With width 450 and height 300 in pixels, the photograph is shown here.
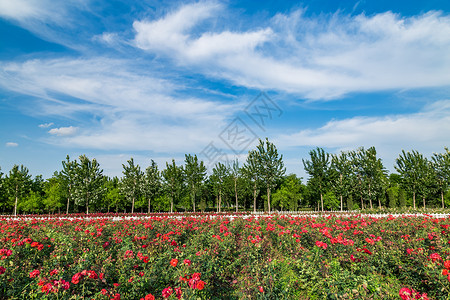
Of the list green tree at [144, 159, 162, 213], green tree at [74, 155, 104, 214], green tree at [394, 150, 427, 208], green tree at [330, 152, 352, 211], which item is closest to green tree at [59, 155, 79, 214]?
green tree at [74, 155, 104, 214]

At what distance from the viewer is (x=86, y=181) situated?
29.8 metres

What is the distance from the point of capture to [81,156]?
30.0 m

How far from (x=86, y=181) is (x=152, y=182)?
7.67 metres

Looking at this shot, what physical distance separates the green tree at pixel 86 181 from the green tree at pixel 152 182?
579 cm

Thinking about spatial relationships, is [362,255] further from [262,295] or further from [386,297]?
[262,295]

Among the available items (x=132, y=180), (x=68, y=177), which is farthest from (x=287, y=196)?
(x=68, y=177)

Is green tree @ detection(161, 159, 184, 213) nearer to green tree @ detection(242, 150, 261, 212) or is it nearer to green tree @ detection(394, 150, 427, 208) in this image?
green tree @ detection(242, 150, 261, 212)

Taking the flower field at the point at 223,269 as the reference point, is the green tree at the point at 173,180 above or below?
above

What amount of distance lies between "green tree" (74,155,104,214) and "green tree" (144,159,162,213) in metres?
5.79

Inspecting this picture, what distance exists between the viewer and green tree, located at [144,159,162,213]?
1252 inches

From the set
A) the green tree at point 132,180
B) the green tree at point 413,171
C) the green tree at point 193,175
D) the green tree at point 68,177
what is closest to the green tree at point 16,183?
the green tree at point 68,177

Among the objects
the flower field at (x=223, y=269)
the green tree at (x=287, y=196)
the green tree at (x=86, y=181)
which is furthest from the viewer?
the green tree at (x=287, y=196)

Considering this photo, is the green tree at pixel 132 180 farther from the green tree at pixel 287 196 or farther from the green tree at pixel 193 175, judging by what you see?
the green tree at pixel 287 196

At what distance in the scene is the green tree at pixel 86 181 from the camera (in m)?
29.6
